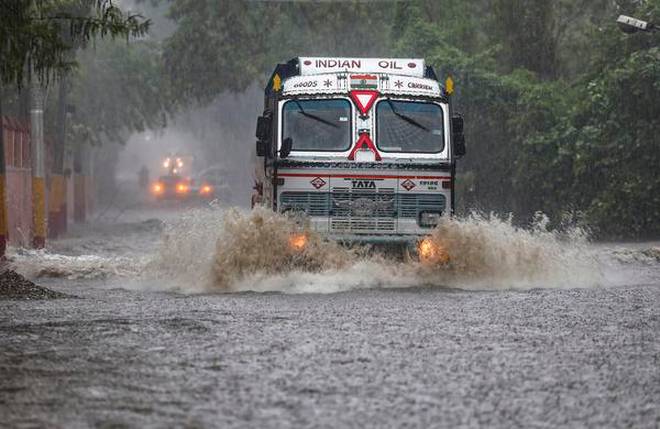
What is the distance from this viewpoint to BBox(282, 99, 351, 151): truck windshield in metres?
16.4

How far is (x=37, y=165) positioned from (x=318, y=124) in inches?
453

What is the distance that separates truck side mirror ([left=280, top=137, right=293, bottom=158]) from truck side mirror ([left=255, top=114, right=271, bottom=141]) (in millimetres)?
469

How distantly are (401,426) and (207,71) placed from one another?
3718 centimetres

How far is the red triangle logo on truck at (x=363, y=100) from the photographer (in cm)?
1664

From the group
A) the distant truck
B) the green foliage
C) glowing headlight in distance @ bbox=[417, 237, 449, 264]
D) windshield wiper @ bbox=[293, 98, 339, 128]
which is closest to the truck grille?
the distant truck

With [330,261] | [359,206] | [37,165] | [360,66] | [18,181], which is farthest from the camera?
[18,181]

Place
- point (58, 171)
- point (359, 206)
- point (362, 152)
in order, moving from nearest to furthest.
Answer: point (359, 206) → point (362, 152) → point (58, 171)

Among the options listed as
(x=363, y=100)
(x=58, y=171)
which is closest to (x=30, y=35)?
(x=363, y=100)

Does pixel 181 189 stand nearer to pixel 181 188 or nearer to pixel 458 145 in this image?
pixel 181 188

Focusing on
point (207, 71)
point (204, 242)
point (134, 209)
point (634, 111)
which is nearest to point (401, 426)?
point (204, 242)

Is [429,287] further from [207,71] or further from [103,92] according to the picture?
[103,92]

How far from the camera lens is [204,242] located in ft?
55.3

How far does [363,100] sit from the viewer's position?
1666 cm

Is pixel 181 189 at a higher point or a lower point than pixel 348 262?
higher
